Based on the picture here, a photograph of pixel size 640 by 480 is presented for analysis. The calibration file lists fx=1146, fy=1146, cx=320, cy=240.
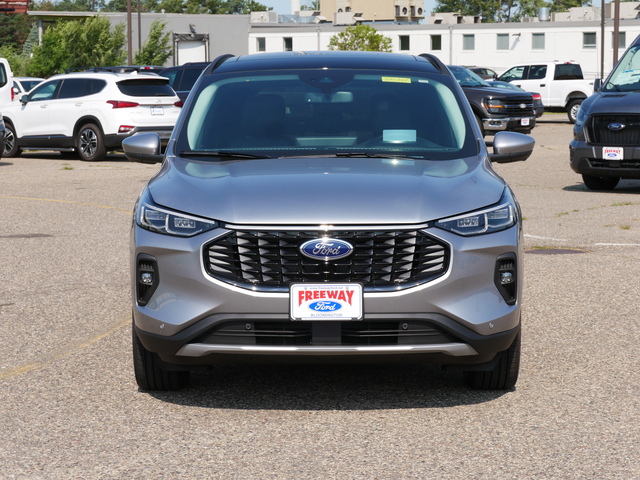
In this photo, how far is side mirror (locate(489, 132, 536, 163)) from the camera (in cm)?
655

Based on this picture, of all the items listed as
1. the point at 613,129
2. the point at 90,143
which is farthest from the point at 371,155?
the point at 90,143

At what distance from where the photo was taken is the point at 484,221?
5.16 m

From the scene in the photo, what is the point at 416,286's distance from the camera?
16.3 feet

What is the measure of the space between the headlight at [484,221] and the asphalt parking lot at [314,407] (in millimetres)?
835

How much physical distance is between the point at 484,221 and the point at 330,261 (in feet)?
2.45

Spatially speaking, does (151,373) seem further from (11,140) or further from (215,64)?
(11,140)

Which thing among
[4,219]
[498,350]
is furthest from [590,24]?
[498,350]

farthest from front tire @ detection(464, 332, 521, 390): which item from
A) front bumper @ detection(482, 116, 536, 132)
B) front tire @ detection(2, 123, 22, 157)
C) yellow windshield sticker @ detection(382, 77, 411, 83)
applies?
front bumper @ detection(482, 116, 536, 132)

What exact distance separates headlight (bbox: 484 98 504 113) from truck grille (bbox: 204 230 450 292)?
24923 mm

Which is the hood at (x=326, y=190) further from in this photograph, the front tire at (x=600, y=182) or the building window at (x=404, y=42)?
the building window at (x=404, y=42)

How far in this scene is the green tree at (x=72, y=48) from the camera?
2199 inches

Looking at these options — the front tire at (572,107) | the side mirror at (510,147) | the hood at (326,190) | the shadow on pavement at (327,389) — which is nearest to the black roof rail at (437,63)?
the side mirror at (510,147)

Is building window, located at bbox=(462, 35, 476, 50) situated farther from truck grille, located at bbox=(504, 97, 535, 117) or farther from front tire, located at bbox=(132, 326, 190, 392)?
front tire, located at bbox=(132, 326, 190, 392)

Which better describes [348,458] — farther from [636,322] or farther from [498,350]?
[636,322]
